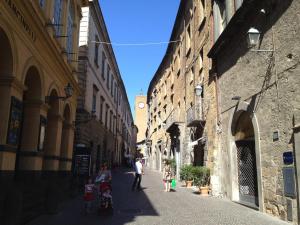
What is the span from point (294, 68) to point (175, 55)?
1978 centimetres

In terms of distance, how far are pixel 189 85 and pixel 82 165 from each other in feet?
29.9

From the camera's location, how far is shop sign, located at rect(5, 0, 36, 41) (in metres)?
7.92

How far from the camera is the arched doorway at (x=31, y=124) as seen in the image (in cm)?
1052

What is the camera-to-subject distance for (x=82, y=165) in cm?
1575

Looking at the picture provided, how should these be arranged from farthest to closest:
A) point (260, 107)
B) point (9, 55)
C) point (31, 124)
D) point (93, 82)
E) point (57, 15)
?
point (93, 82), point (57, 15), point (31, 124), point (260, 107), point (9, 55)

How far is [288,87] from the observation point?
8.77 m

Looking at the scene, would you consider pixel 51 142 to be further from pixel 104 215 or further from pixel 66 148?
pixel 104 215

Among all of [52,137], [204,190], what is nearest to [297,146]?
[204,190]

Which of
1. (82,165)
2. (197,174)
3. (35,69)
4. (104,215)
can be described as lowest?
(104,215)

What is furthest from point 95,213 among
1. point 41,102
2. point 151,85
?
point 151,85

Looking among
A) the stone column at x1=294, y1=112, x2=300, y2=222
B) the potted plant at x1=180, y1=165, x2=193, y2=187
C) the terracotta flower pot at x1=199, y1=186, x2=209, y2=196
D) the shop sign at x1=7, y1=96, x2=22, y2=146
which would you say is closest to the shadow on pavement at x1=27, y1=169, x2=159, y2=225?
the shop sign at x1=7, y1=96, x2=22, y2=146

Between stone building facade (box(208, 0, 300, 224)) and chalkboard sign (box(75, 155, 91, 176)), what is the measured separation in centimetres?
561

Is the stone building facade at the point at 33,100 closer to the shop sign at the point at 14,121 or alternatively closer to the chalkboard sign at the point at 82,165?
Result: the shop sign at the point at 14,121

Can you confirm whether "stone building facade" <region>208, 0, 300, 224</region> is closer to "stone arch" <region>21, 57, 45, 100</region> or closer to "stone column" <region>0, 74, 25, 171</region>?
"stone arch" <region>21, 57, 45, 100</region>
